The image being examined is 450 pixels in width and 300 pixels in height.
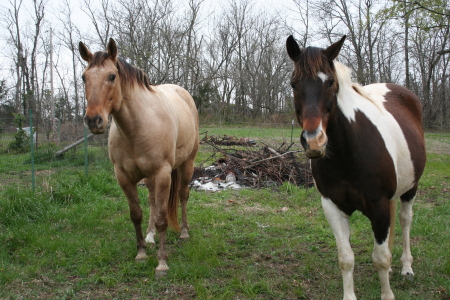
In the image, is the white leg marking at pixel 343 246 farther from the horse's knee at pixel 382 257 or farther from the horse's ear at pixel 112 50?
the horse's ear at pixel 112 50

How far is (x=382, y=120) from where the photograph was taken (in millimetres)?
2625

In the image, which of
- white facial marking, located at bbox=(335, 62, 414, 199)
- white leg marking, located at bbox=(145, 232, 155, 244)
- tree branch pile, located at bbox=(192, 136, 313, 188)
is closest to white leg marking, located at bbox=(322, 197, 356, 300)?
white facial marking, located at bbox=(335, 62, 414, 199)

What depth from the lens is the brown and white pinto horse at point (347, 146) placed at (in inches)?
81.2

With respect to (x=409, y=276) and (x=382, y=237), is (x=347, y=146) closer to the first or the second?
(x=382, y=237)

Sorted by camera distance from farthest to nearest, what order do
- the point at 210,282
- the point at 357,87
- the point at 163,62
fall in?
1. the point at 163,62
2. the point at 210,282
3. the point at 357,87

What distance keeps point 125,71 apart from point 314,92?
196 cm

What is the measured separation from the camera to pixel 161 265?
3.34 meters

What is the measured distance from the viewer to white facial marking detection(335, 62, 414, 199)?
7.80 ft

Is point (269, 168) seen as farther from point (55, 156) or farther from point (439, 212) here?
point (55, 156)

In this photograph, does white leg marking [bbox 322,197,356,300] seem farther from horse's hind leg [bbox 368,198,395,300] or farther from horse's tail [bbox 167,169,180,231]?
horse's tail [bbox 167,169,180,231]

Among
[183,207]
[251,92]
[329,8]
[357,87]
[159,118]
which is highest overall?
[329,8]

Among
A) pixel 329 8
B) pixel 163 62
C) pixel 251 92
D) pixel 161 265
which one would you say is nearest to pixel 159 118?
pixel 161 265

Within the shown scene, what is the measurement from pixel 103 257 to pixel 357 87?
300 cm

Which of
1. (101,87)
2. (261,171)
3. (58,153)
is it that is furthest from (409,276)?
(58,153)
